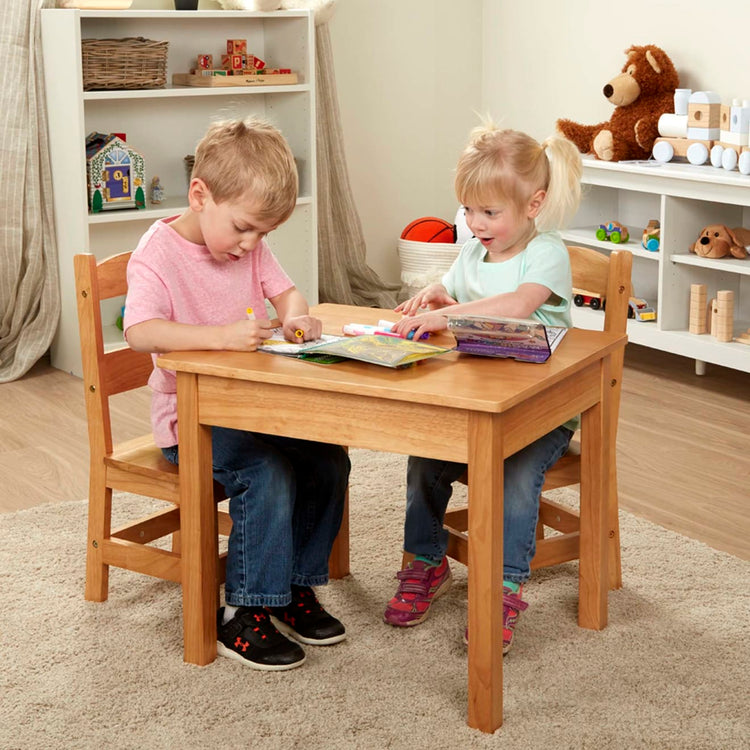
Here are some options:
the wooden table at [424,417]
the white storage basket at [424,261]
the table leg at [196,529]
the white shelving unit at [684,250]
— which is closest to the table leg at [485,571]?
the wooden table at [424,417]

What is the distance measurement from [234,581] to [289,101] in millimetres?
2696

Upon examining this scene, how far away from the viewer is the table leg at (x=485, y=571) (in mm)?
1557

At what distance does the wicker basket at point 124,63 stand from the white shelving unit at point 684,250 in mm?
1500

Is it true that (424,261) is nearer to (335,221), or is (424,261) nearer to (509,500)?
(335,221)

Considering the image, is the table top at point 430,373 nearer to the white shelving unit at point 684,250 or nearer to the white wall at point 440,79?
the white shelving unit at point 684,250

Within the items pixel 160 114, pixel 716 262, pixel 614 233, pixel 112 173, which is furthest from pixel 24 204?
pixel 716 262

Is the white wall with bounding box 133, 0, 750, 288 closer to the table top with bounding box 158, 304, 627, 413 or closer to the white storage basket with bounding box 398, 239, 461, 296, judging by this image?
the white storage basket with bounding box 398, 239, 461, 296

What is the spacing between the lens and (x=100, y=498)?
2043mm

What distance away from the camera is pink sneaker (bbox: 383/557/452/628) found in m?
2.00

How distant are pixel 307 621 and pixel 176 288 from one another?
0.63 metres

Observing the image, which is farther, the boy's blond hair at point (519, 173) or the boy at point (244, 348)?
Result: the boy's blond hair at point (519, 173)

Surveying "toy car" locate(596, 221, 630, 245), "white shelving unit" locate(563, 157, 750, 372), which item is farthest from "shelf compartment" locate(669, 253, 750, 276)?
"toy car" locate(596, 221, 630, 245)

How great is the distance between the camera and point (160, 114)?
4.09 meters

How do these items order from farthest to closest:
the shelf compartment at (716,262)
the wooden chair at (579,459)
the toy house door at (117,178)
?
the toy house door at (117,178), the shelf compartment at (716,262), the wooden chair at (579,459)
